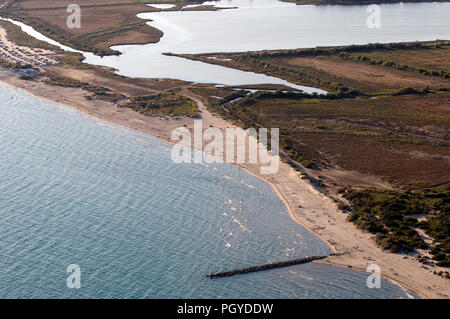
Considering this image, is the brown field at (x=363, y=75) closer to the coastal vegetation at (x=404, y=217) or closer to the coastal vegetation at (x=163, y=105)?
the coastal vegetation at (x=163, y=105)

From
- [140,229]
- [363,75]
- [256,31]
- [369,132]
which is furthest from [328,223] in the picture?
[256,31]

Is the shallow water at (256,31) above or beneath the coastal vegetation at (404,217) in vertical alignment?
above

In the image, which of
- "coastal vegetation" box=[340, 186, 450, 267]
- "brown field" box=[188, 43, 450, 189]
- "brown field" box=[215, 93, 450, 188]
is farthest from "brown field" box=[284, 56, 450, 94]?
"coastal vegetation" box=[340, 186, 450, 267]

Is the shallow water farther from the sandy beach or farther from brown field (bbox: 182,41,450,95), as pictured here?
the sandy beach

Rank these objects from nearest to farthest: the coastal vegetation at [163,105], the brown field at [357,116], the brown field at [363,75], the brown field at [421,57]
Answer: the brown field at [357,116] < the coastal vegetation at [163,105] < the brown field at [363,75] < the brown field at [421,57]

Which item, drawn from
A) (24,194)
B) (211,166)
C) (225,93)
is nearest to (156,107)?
(225,93)

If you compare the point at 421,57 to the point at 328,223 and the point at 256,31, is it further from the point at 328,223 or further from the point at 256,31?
the point at 328,223

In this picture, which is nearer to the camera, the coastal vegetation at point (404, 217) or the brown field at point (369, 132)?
the coastal vegetation at point (404, 217)

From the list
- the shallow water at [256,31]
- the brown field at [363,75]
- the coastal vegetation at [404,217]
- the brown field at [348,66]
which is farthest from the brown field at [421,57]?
the coastal vegetation at [404,217]

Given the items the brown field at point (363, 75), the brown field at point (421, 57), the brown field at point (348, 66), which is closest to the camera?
the brown field at point (363, 75)
